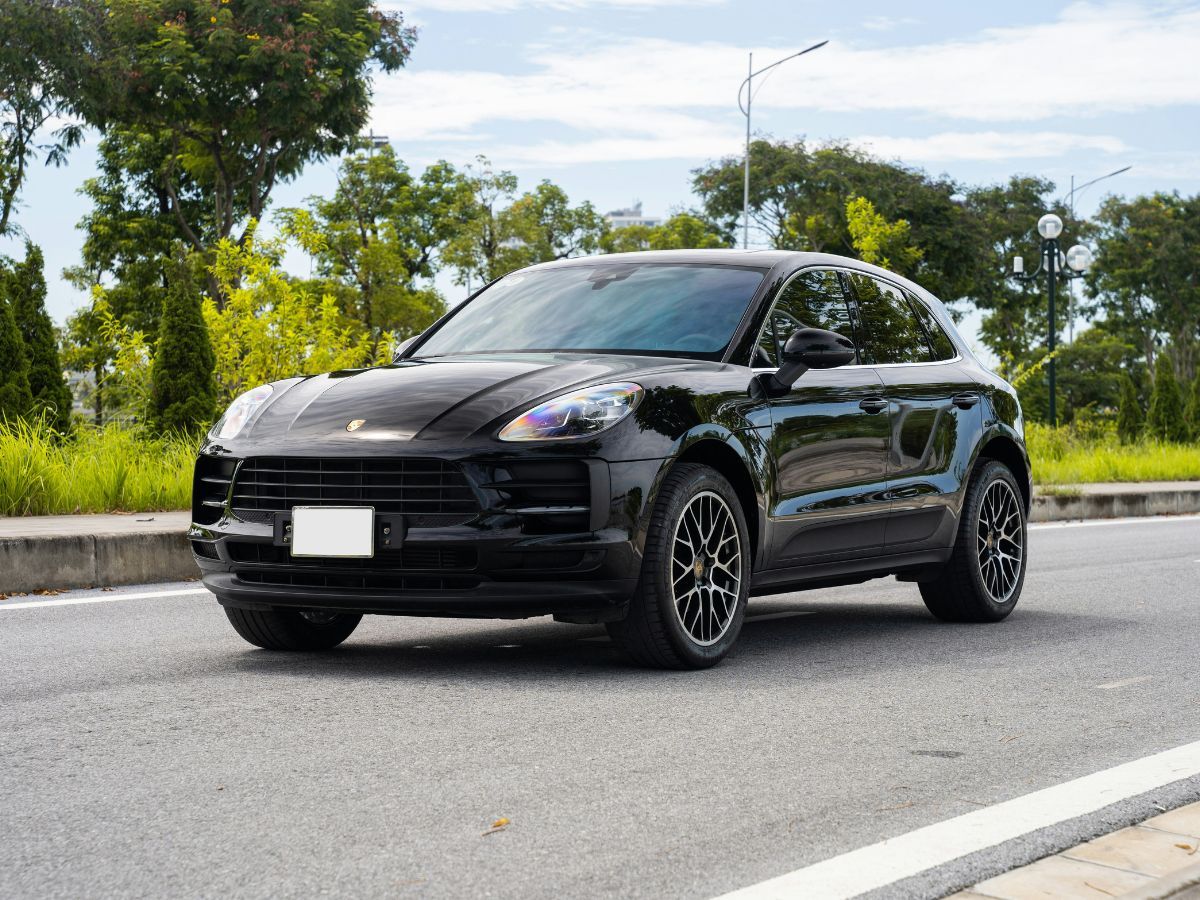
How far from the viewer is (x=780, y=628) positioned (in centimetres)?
796

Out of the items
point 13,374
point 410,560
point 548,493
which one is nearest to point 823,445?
point 548,493

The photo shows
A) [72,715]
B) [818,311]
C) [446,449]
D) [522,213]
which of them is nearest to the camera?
[72,715]

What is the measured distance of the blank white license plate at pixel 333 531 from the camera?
227 inches

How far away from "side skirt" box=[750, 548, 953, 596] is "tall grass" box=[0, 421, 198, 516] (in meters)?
6.41

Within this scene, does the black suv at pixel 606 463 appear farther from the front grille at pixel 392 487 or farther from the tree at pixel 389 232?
the tree at pixel 389 232

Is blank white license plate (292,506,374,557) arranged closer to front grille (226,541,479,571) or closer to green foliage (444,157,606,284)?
front grille (226,541,479,571)

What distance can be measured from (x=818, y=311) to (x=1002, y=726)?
2495mm

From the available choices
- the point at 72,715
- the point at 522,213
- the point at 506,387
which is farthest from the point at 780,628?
the point at 522,213

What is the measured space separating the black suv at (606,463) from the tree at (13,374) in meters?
9.00

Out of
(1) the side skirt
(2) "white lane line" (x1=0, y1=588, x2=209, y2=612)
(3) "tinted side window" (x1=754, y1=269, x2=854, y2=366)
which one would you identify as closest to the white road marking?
(1) the side skirt

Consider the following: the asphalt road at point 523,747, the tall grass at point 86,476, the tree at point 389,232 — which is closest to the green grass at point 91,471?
the tall grass at point 86,476

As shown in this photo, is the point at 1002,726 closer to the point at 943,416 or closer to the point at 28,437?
the point at 943,416

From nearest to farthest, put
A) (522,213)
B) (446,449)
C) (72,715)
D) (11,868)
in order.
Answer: (11,868) → (72,715) → (446,449) → (522,213)

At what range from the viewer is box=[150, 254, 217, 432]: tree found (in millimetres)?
15750
